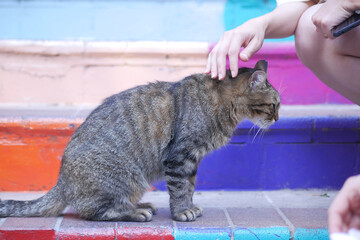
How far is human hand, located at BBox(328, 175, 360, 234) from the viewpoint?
3.38ft

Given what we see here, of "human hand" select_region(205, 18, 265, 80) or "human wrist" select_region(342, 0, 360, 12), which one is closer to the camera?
"human wrist" select_region(342, 0, 360, 12)

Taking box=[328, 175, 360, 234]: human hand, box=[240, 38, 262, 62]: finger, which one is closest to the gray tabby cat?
box=[240, 38, 262, 62]: finger

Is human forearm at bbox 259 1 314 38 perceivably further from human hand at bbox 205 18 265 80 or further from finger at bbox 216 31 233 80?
finger at bbox 216 31 233 80

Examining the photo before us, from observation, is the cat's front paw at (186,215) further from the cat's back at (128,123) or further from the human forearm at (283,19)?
the human forearm at (283,19)

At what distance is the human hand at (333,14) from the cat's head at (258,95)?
54 cm

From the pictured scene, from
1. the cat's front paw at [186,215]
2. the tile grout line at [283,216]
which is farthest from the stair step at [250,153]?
the cat's front paw at [186,215]

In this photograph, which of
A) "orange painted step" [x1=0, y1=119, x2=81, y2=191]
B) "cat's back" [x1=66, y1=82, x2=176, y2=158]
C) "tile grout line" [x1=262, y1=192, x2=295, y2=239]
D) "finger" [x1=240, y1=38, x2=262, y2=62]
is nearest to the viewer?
"finger" [x1=240, y1=38, x2=262, y2=62]

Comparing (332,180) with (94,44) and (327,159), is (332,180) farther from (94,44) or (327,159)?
(94,44)

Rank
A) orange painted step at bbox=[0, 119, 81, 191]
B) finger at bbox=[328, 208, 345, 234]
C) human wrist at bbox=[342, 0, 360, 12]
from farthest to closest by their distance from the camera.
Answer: orange painted step at bbox=[0, 119, 81, 191] < human wrist at bbox=[342, 0, 360, 12] < finger at bbox=[328, 208, 345, 234]

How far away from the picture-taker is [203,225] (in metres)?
2.14

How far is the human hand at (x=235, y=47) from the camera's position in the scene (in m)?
2.00

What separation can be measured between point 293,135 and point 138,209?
3.60 feet

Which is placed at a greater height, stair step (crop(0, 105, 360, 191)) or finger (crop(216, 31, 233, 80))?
finger (crop(216, 31, 233, 80))

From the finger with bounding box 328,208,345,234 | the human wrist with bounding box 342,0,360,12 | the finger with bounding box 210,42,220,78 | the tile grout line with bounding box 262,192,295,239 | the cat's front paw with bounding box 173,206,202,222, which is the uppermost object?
the human wrist with bounding box 342,0,360,12
